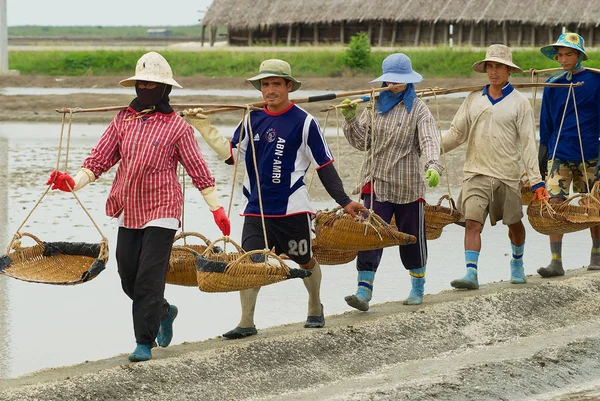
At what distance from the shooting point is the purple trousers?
278 inches

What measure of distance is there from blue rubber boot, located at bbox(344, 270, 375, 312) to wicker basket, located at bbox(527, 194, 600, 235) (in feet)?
4.38

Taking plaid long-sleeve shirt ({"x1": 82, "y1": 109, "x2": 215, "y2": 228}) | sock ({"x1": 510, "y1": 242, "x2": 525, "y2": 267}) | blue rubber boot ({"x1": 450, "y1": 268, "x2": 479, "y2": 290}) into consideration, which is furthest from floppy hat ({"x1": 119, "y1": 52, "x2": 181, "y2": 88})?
sock ({"x1": 510, "y1": 242, "x2": 525, "y2": 267})

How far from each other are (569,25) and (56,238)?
30650mm

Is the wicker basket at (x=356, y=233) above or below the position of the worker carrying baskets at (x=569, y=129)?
below

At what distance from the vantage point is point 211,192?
580 cm

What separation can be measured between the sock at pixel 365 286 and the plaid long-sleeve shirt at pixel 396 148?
0.46 m

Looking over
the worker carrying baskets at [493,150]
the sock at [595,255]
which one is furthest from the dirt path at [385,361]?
the sock at [595,255]

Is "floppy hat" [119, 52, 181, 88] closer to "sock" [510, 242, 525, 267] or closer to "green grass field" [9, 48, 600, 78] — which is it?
"sock" [510, 242, 525, 267]

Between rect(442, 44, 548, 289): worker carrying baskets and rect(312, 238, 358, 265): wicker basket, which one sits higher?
rect(442, 44, 548, 289): worker carrying baskets

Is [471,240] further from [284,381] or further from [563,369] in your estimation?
[284,381]

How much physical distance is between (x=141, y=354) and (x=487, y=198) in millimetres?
2939

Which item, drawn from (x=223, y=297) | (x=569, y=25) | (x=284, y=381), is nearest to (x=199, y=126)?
(x=284, y=381)

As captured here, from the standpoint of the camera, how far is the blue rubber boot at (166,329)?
607 centimetres

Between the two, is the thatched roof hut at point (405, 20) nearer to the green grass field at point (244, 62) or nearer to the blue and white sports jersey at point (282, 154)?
the green grass field at point (244, 62)
